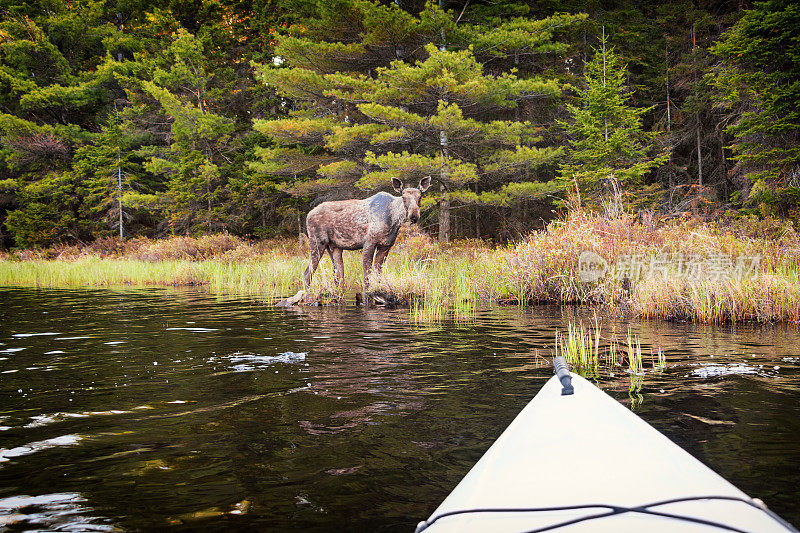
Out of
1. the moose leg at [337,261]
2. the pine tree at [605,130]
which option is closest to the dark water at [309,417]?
the moose leg at [337,261]

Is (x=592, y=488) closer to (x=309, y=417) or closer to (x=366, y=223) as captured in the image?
(x=309, y=417)

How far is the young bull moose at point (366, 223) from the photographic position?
11.5 metres

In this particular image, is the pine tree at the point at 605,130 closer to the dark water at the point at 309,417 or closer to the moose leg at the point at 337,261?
the moose leg at the point at 337,261

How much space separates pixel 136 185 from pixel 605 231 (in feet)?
101

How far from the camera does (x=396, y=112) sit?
63.9 feet

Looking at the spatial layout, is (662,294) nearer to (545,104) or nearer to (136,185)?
(545,104)

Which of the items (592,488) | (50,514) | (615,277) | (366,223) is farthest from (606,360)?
(366,223)

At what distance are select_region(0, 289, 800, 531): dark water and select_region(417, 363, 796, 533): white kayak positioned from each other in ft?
0.57

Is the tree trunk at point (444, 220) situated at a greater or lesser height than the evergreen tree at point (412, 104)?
lesser

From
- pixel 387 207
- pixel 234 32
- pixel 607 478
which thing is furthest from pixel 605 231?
pixel 234 32

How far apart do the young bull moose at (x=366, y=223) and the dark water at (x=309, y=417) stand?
372 cm

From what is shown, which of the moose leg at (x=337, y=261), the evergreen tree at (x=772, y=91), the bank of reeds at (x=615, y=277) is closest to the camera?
the bank of reeds at (x=615, y=277)

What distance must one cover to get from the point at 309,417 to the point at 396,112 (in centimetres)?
1669

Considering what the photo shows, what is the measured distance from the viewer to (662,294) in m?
8.95
